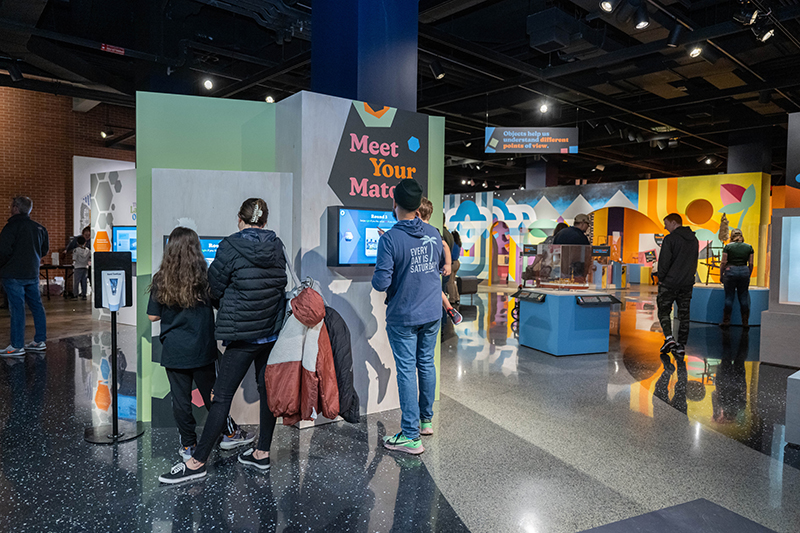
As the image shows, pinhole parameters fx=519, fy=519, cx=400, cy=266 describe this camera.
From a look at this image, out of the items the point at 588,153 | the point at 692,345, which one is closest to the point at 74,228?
the point at 692,345

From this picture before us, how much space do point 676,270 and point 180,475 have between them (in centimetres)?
553

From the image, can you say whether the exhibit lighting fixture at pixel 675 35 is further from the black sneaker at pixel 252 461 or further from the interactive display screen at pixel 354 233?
the black sneaker at pixel 252 461

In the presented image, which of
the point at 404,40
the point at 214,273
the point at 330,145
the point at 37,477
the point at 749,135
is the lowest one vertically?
the point at 37,477

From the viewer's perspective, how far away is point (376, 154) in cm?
379

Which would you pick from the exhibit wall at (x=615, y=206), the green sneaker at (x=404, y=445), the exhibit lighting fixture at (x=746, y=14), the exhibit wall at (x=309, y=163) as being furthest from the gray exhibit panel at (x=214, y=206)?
the exhibit wall at (x=615, y=206)

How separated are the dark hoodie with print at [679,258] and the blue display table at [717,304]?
300 centimetres

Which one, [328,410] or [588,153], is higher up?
[588,153]

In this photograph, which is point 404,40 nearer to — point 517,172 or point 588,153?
point 588,153

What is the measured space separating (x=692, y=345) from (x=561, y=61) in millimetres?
5015

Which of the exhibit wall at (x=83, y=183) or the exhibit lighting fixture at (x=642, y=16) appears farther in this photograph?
the exhibit wall at (x=83, y=183)

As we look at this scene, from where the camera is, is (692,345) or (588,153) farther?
(588,153)

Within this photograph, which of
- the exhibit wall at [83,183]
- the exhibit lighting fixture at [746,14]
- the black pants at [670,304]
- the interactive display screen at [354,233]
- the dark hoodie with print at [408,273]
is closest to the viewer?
the dark hoodie with print at [408,273]

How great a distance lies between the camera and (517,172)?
66.5 feet

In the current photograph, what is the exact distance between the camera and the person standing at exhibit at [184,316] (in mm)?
2719
